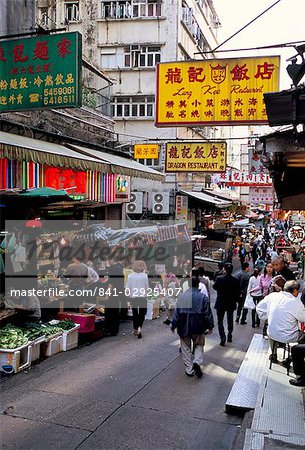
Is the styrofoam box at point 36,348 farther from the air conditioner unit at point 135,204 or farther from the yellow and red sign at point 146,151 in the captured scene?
the air conditioner unit at point 135,204

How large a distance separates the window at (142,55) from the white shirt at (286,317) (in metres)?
22.0

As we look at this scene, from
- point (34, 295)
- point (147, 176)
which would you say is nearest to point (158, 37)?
point (147, 176)

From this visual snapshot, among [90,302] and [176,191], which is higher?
[176,191]

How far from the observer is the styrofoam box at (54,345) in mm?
8766

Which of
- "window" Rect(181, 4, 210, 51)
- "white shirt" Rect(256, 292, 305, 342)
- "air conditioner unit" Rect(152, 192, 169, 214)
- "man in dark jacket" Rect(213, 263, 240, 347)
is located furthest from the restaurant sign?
"white shirt" Rect(256, 292, 305, 342)

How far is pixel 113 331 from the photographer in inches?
423

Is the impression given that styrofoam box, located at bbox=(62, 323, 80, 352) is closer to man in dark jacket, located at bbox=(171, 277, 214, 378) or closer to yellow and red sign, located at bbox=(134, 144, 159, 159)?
man in dark jacket, located at bbox=(171, 277, 214, 378)

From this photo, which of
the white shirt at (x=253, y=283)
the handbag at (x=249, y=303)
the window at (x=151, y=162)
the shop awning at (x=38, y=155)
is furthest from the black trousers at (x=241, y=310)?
the window at (x=151, y=162)

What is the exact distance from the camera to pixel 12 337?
7.98 m

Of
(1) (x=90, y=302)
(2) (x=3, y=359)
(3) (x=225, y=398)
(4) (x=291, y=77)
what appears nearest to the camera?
(4) (x=291, y=77)

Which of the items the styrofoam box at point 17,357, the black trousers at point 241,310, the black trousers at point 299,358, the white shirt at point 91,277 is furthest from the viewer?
the black trousers at point 241,310

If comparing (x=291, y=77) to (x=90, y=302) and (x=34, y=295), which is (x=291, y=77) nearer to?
(x=34, y=295)

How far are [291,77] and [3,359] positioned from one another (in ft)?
20.0

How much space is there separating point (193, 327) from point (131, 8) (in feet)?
77.2
